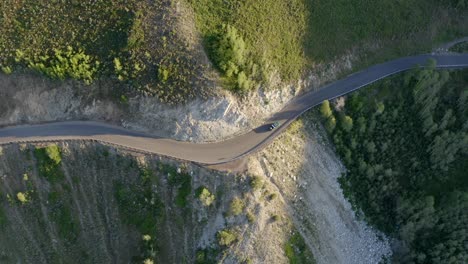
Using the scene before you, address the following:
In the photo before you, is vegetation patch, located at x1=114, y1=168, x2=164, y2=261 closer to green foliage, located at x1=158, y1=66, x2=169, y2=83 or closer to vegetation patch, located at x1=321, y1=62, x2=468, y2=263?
green foliage, located at x1=158, y1=66, x2=169, y2=83

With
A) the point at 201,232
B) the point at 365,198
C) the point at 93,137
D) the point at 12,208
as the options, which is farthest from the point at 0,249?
the point at 365,198

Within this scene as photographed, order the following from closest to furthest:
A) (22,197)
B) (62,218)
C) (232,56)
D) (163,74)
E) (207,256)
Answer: (163,74)
(207,256)
(232,56)
(22,197)
(62,218)

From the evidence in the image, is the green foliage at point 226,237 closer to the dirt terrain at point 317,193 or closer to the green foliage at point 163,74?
the dirt terrain at point 317,193

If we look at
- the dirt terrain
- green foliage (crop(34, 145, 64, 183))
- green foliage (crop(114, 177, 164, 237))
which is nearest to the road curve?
the dirt terrain

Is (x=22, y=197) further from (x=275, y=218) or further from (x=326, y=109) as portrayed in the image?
(x=326, y=109)

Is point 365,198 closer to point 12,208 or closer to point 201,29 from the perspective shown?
point 201,29

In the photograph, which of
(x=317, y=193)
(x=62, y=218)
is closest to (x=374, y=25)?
(x=317, y=193)
